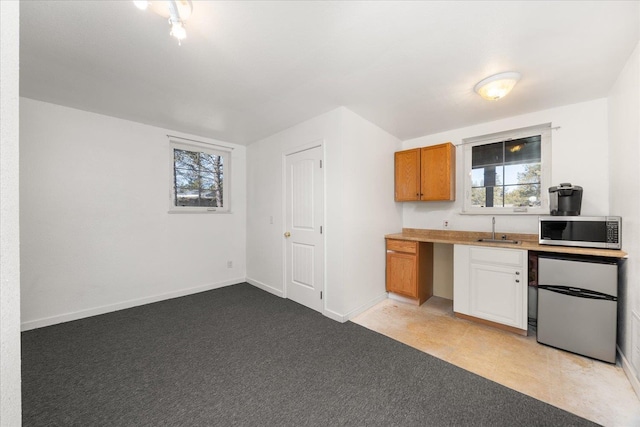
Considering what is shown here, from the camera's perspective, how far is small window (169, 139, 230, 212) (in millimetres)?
3740

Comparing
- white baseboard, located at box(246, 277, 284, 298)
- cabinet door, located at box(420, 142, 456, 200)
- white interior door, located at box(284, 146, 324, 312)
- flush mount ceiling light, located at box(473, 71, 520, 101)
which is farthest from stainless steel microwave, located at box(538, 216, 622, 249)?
white baseboard, located at box(246, 277, 284, 298)

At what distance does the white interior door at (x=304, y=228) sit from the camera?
316 centimetres

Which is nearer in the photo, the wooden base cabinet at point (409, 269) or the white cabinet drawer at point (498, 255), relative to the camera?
the white cabinet drawer at point (498, 255)

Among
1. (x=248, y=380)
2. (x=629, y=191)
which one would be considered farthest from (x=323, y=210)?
(x=629, y=191)

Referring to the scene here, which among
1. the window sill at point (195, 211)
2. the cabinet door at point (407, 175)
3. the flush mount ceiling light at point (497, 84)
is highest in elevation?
the flush mount ceiling light at point (497, 84)

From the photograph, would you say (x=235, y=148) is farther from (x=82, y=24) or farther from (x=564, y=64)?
(x=564, y=64)

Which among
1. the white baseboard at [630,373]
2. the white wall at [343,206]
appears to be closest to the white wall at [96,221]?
the white wall at [343,206]

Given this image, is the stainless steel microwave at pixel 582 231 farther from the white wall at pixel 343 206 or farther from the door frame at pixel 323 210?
the door frame at pixel 323 210

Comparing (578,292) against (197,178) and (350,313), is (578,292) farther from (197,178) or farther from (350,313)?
(197,178)

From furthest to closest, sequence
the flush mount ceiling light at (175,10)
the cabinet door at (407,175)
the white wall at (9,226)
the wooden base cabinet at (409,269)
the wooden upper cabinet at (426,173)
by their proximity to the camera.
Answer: the cabinet door at (407,175) < the wooden upper cabinet at (426,173) < the wooden base cabinet at (409,269) < the flush mount ceiling light at (175,10) < the white wall at (9,226)

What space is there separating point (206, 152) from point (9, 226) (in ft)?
12.2

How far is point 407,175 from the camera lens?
3672 millimetres

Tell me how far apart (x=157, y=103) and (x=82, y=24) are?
1.17 m

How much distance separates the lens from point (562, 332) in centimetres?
225
